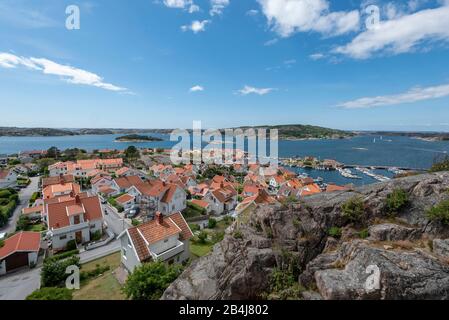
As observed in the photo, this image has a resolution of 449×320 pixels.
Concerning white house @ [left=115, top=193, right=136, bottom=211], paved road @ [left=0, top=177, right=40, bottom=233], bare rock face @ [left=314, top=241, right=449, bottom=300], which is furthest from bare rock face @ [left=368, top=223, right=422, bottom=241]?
paved road @ [left=0, top=177, right=40, bottom=233]

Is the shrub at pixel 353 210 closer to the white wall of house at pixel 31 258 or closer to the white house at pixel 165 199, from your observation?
the white wall of house at pixel 31 258

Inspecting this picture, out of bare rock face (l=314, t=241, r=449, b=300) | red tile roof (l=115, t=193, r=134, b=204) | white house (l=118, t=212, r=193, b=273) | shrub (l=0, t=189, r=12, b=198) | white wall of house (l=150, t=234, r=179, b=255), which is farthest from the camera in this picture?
shrub (l=0, t=189, r=12, b=198)

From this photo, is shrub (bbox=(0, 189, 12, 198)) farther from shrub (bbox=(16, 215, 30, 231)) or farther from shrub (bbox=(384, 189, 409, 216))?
shrub (bbox=(384, 189, 409, 216))

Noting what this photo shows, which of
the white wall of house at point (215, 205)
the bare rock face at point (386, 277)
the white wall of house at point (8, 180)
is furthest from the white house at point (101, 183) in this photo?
the bare rock face at point (386, 277)

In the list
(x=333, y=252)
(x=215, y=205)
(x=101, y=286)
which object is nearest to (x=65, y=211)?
(x=101, y=286)

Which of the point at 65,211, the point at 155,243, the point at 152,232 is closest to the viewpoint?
the point at 155,243

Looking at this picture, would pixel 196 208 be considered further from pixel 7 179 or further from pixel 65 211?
pixel 7 179
